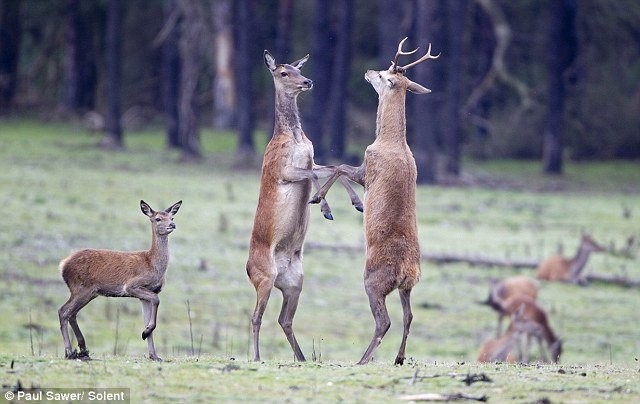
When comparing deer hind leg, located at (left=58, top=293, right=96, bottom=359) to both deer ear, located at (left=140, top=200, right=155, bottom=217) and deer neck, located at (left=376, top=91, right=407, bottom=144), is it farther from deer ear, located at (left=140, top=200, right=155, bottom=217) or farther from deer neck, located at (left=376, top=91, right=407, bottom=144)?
deer neck, located at (left=376, top=91, right=407, bottom=144)

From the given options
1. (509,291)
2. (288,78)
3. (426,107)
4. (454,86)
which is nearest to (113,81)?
(454,86)

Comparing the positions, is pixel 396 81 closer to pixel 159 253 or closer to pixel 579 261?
pixel 159 253

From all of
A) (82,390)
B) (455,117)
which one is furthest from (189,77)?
(82,390)

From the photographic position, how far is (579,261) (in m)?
19.0

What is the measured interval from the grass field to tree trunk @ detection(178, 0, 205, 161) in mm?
1635

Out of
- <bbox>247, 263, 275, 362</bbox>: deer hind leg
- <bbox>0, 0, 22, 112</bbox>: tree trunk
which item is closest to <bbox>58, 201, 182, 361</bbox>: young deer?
<bbox>247, 263, 275, 362</bbox>: deer hind leg

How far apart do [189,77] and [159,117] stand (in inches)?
448

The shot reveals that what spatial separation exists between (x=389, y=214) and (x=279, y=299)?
8.52 meters

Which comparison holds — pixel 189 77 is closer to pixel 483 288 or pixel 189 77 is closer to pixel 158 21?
pixel 158 21

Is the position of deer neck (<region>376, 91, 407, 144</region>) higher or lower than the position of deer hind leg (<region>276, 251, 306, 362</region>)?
higher

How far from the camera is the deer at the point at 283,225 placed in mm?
9672

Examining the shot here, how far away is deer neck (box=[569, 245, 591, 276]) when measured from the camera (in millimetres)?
18859

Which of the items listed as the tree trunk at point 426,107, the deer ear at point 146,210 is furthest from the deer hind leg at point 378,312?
the tree trunk at point 426,107

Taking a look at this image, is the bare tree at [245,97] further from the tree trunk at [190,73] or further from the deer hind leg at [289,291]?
the deer hind leg at [289,291]
